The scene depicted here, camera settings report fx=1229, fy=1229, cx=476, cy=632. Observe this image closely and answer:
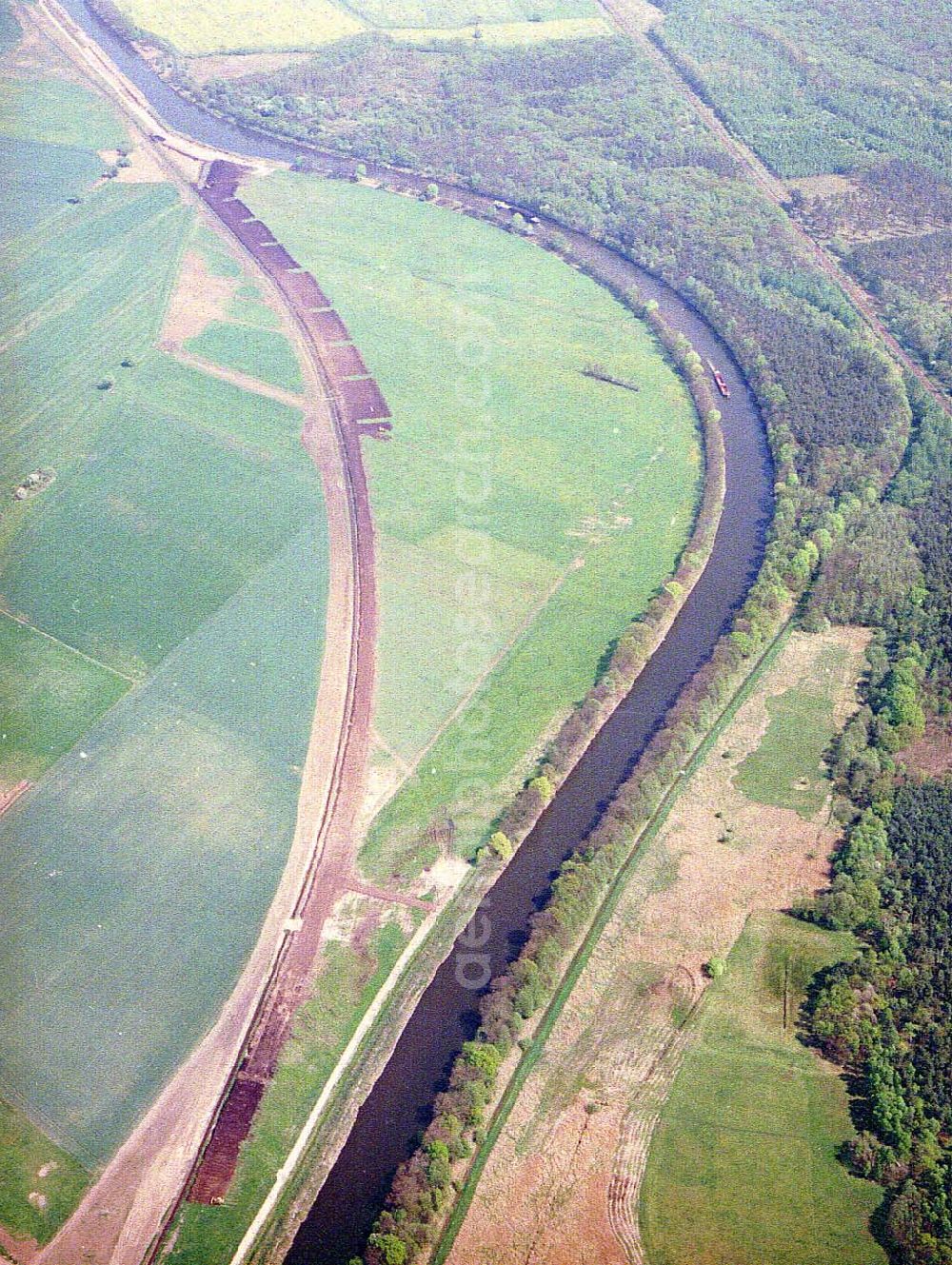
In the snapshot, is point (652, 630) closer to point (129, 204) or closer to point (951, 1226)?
point (951, 1226)

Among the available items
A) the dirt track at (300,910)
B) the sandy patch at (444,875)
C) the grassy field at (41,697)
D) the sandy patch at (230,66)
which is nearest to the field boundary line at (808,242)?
the sandy patch at (230,66)

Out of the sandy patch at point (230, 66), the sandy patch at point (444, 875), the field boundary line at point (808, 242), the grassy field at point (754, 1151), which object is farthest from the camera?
the sandy patch at point (230, 66)

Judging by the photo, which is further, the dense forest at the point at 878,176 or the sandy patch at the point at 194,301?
the dense forest at the point at 878,176

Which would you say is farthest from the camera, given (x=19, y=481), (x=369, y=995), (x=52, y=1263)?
(x=19, y=481)

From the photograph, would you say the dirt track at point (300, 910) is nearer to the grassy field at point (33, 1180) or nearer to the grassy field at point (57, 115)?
the grassy field at point (33, 1180)

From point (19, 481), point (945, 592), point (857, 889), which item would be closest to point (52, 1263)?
point (857, 889)

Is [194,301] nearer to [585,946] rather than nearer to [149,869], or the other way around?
[149,869]

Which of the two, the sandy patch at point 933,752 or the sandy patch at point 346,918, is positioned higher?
the sandy patch at point 346,918
